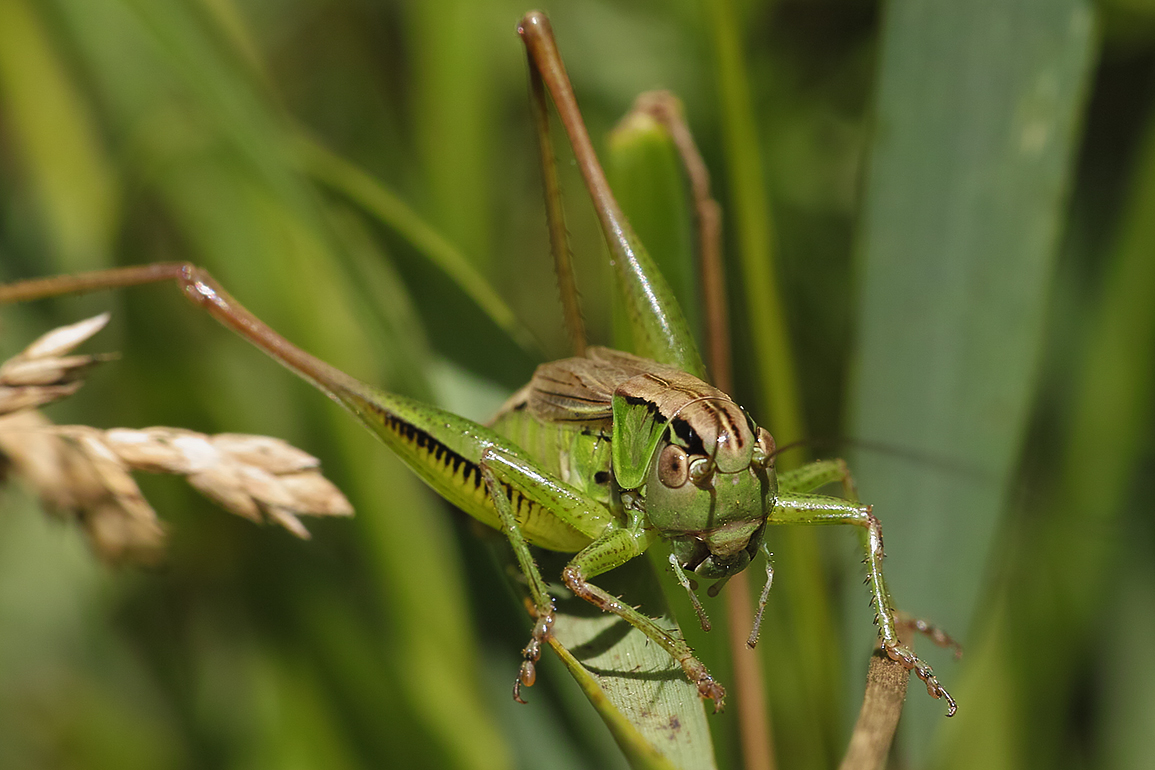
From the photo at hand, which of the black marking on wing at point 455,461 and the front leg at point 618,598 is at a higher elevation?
the black marking on wing at point 455,461

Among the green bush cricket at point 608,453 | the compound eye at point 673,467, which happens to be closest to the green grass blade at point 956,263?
the green bush cricket at point 608,453

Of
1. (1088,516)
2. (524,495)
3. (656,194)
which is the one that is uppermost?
(656,194)

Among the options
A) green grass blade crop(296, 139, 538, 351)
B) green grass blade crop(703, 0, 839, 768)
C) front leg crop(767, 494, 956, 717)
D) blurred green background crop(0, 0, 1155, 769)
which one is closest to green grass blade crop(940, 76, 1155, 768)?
blurred green background crop(0, 0, 1155, 769)

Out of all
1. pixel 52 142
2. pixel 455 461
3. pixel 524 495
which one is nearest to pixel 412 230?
pixel 455 461

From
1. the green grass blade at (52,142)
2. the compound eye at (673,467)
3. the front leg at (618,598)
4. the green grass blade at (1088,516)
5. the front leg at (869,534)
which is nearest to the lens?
the front leg at (618,598)

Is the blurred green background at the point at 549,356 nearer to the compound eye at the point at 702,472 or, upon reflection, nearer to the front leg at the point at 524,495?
the front leg at the point at 524,495

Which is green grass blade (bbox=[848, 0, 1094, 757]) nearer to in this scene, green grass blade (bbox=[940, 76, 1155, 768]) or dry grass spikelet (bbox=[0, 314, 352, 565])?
green grass blade (bbox=[940, 76, 1155, 768])

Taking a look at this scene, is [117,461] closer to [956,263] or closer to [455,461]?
[455,461]

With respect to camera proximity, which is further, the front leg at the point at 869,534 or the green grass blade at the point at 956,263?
the green grass blade at the point at 956,263
